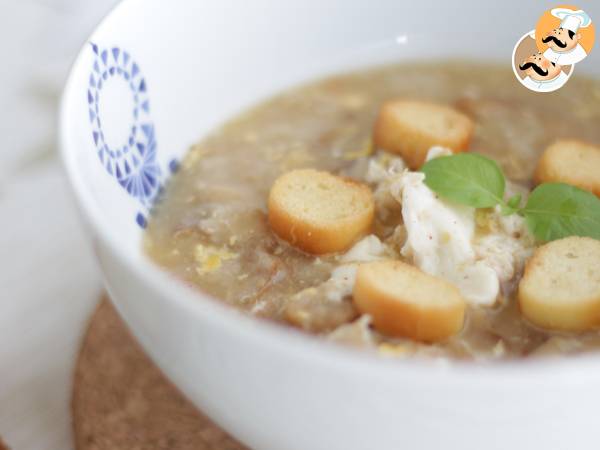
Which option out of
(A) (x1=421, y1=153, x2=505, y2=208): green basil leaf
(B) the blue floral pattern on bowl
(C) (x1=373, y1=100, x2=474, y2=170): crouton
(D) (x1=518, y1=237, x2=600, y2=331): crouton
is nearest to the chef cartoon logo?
(C) (x1=373, y1=100, x2=474, y2=170): crouton

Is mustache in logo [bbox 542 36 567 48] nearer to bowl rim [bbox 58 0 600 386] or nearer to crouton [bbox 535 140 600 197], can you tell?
crouton [bbox 535 140 600 197]

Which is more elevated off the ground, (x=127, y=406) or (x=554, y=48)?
(x=554, y=48)

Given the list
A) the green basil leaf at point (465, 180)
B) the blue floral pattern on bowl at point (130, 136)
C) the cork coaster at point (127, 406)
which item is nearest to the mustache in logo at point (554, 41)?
the green basil leaf at point (465, 180)

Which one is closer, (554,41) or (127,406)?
(127,406)

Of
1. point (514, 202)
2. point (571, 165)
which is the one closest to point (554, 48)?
point (571, 165)

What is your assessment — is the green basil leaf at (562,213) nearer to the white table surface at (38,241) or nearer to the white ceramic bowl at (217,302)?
the white ceramic bowl at (217,302)

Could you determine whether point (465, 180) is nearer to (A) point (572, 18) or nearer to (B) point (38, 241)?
(A) point (572, 18)
